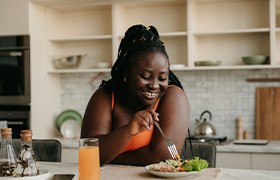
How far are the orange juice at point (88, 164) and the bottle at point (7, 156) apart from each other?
0.32 metres

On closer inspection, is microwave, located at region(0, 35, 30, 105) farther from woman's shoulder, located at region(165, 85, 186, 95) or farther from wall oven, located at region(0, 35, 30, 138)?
woman's shoulder, located at region(165, 85, 186, 95)

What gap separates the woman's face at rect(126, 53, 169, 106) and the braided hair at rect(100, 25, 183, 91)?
57 millimetres

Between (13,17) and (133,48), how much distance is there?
264 centimetres

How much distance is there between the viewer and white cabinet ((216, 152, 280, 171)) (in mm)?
4105

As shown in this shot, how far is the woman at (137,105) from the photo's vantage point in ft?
7.53

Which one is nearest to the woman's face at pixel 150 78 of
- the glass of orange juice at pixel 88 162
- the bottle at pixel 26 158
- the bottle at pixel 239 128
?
the glass of orange juice at pixel 88 162

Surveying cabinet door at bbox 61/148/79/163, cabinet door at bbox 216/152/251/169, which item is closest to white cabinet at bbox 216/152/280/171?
cabinet door at bbox 216/152/251/169

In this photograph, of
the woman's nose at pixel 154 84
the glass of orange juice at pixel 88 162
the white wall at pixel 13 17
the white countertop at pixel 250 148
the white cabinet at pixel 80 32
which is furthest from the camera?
the white cabinet at pixel 80 32

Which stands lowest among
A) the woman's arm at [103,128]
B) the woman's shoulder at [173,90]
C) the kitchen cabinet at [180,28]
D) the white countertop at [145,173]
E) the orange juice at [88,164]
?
the white countertop at [145,173]

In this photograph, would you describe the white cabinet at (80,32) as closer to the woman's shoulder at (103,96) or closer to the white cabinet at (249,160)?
the white cabinet at (249,160)

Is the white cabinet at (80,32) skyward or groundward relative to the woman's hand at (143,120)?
skyward

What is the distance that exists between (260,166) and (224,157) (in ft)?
0.96

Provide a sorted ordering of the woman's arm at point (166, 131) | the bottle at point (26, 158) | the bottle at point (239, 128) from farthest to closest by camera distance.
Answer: the bottle at point (239, 128), the woman's arm at point (166, 131), the bottle at point (26, 158)

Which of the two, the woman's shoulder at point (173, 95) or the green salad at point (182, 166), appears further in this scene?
the woman's shoulder at point (173, 95)
